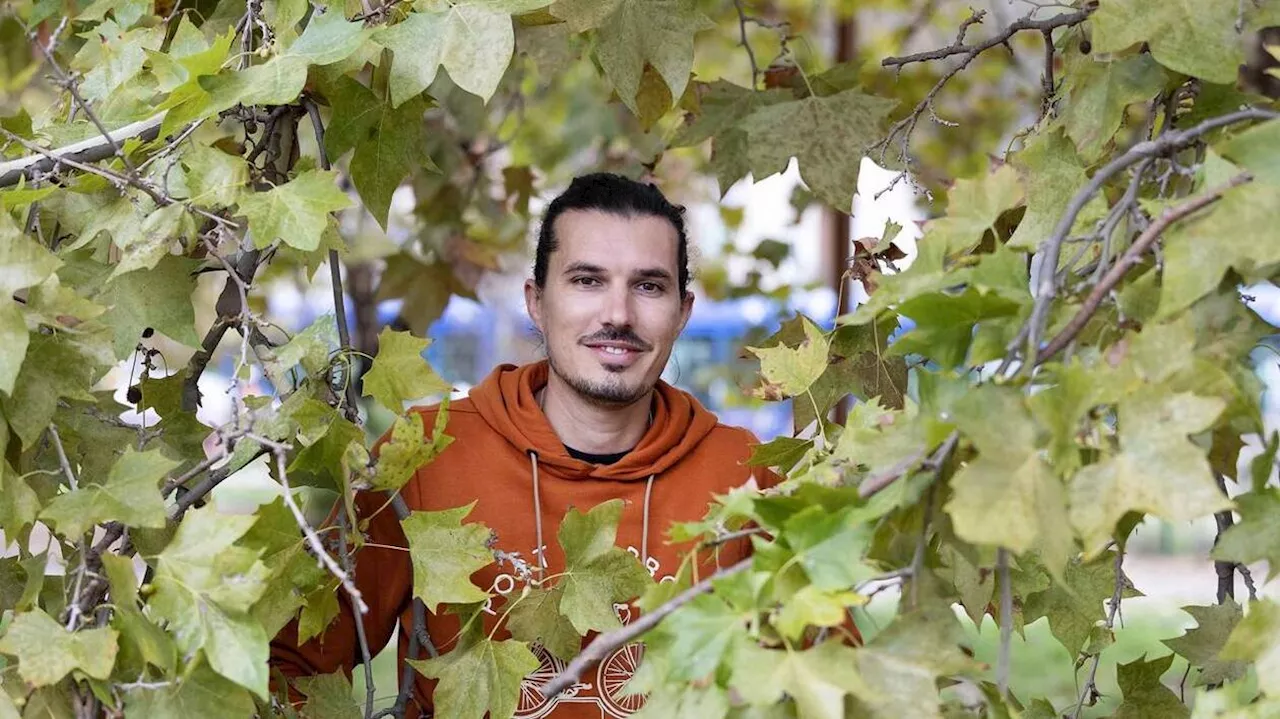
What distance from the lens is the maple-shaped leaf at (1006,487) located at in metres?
1.15

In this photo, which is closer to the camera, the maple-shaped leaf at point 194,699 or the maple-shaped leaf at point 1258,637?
the maple-shaped leaf at point 1258,637

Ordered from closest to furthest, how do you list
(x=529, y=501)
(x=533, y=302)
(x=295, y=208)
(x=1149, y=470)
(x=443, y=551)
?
(x=1149, y=470) < (x=295, y=208) < (x=443, y=551) < (x=529, y=501) < (x=533, y=302)

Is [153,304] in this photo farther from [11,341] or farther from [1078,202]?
[1078,202]

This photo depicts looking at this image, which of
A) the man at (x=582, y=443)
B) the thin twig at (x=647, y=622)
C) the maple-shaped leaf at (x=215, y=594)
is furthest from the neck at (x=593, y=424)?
the thin twig at (x=647, y=622)

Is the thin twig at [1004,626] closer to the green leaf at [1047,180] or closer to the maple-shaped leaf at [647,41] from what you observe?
the green leaf at [1047,180]

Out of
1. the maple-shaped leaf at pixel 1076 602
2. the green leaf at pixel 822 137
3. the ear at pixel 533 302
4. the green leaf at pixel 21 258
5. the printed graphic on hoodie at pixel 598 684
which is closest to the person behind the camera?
the green leaf at pixel 21 258

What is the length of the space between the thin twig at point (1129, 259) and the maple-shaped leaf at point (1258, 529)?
0.92 ft

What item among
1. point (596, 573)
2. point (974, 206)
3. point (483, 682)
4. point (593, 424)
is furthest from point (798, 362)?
point (593, 424)

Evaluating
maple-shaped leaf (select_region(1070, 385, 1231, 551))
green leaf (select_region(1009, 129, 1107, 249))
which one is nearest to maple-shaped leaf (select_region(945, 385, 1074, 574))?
maple-shaped leaf (select_region(1070, 385, 1231, 551))

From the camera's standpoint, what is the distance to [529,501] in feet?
8.34

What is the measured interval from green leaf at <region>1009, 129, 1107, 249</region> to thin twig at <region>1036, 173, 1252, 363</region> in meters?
0.32

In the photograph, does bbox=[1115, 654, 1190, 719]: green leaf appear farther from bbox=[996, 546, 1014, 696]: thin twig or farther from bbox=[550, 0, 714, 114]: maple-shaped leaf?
bbox=[550, 0, 714, 114]: maple-shaped leaf

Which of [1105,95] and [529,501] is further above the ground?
[1105,95]

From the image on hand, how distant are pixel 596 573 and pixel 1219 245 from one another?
0.99 meters
